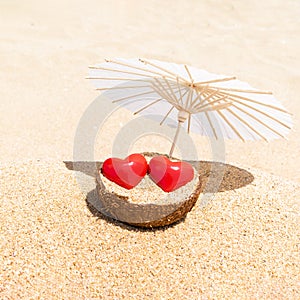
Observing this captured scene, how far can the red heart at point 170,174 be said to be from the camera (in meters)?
2.16

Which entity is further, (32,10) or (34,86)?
(32,10)

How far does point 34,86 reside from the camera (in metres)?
5.15

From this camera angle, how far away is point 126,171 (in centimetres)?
215

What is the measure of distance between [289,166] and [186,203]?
80.0 inches

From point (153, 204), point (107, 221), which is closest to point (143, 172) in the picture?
point (153, 204)

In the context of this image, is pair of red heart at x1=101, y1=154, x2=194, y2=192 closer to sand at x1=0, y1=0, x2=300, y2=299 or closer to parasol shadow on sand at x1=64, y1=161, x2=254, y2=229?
parasol shadow on sand at x1=64, y1=161, x2=254, y2=229

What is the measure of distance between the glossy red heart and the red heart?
0.08 meters

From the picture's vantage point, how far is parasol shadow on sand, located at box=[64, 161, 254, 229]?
206 cm

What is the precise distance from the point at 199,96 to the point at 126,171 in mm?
579

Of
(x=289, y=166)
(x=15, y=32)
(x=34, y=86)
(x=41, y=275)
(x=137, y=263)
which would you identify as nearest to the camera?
(x=41, y=275)

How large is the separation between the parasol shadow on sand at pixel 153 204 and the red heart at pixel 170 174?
0.38ft

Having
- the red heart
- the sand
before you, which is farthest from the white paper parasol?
the sand

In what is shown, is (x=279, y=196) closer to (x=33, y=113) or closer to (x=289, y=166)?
(x=289, y=166)

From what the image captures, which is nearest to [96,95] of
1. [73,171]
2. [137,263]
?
[73,171]
